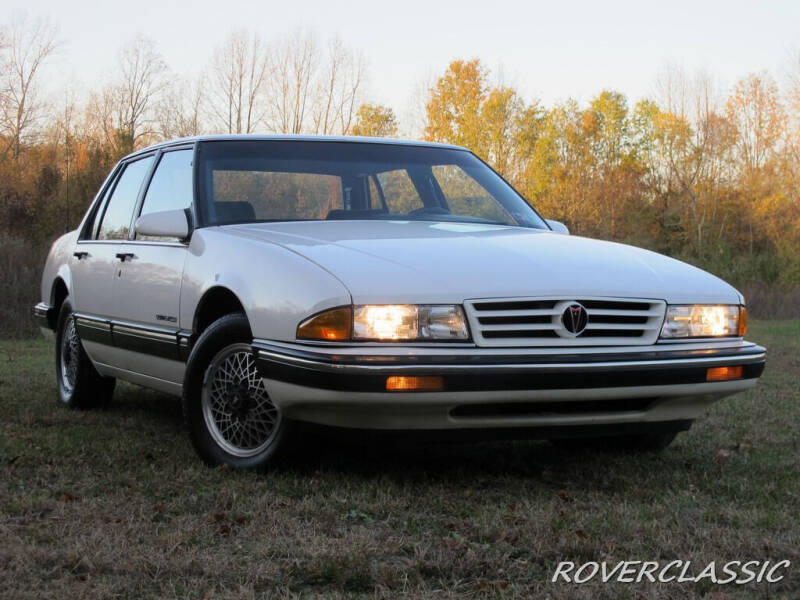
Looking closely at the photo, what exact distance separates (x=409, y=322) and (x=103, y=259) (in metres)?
2.91

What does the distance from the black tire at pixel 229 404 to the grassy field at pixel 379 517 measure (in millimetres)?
118

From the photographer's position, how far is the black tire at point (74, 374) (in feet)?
21.8

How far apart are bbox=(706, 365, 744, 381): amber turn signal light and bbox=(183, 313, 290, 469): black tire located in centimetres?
179

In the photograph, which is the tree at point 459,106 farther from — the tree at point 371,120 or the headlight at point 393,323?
the headlight at point 393,323

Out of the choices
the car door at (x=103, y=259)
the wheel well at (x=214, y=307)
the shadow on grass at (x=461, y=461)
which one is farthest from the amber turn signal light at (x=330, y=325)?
the car door at (x=103, y=259)

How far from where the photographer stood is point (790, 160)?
42156 millimetres

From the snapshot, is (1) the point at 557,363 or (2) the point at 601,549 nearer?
(2) the point at 601,549

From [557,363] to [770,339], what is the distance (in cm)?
1155

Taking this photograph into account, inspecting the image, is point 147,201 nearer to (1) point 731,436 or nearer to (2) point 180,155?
(2) point 180,155

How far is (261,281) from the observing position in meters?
4.21

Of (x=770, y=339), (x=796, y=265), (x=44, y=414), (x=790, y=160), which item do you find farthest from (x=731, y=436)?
(x=790, y=160)

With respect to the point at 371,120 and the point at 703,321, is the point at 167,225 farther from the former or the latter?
the point at 371,120

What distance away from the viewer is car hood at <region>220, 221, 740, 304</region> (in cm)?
389

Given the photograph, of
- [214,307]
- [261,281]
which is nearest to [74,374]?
[214,307]
